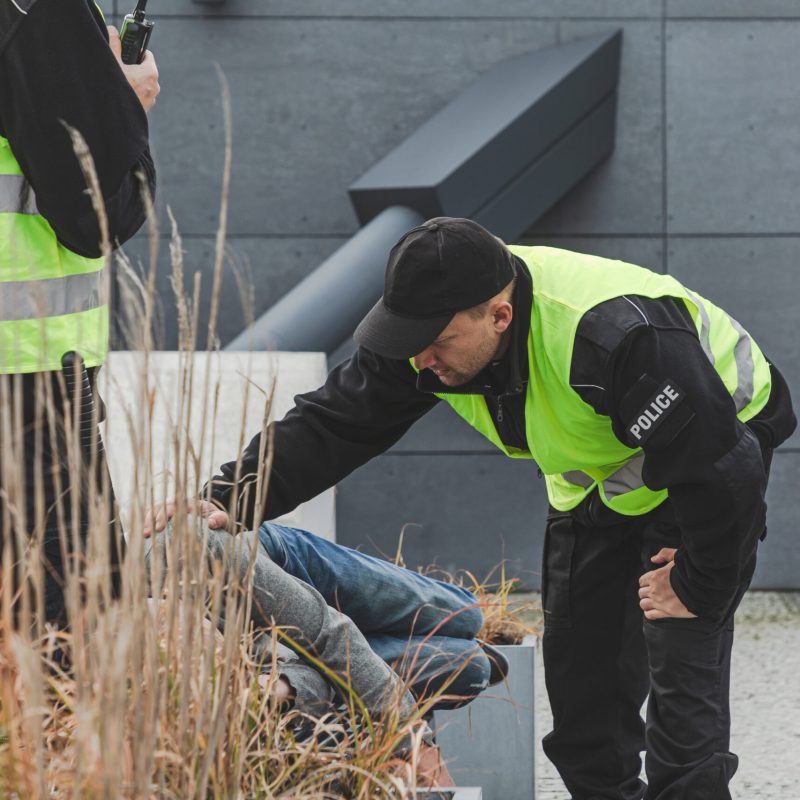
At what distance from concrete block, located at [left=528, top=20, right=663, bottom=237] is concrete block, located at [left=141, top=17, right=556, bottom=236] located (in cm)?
44

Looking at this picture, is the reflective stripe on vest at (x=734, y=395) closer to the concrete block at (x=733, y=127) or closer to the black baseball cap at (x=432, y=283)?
the black baseball cap at (x=432, y=283)

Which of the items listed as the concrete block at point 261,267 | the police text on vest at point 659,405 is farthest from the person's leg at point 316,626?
the concrete block at point 261,267

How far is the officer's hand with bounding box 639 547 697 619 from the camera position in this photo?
98.7 inches

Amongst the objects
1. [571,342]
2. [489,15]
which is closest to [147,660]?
[571,342]

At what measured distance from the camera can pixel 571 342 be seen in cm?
236

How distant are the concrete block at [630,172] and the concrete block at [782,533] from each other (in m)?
1.25

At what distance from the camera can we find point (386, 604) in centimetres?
267

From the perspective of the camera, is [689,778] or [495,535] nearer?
[689,778]

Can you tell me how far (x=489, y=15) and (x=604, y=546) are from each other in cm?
387

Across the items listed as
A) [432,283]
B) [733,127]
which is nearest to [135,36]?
[432,283]

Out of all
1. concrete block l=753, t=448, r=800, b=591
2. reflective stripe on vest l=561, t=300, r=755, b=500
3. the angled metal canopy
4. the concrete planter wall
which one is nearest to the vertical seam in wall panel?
the angled metal canopy

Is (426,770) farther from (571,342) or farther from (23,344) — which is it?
(23,344)

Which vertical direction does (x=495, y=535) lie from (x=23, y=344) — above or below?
below

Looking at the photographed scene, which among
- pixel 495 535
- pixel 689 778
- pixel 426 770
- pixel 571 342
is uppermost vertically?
pixel 571 342
